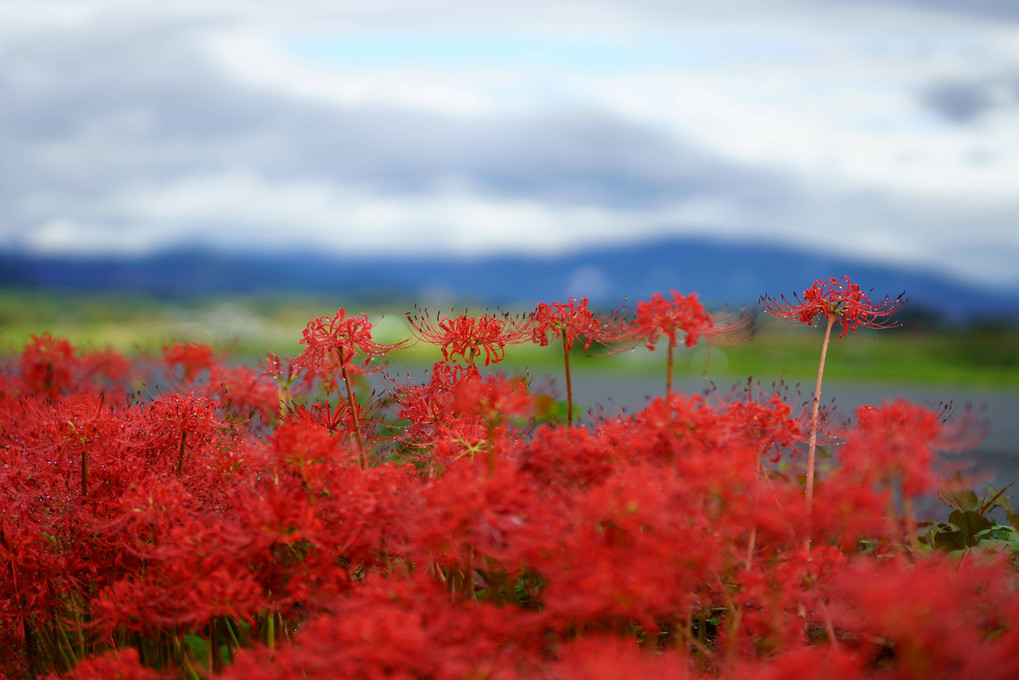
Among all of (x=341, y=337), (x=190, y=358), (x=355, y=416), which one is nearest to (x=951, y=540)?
(x=355, y=416)

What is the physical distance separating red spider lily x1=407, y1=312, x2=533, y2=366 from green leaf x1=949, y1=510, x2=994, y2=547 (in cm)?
218

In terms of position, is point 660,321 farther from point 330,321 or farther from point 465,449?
point 330,321

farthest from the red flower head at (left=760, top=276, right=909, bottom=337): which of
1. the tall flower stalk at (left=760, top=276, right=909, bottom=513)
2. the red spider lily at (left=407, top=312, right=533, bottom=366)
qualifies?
the red spider lily at (left=407, top=312, right=533, bottom=366)

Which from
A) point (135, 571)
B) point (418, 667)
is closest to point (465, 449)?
point (418, 667)

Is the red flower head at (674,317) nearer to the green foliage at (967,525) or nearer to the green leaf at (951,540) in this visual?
the green foliage at (967,525)

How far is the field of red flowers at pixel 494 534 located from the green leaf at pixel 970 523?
2.4 inches

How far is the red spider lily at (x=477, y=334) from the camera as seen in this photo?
10.4 feet

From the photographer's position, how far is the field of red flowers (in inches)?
82.9

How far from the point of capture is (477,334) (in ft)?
10.4

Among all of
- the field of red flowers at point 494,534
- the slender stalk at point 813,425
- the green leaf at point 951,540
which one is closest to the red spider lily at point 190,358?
the field of red flowers at point 494,534

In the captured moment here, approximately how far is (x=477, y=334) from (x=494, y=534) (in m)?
1.11

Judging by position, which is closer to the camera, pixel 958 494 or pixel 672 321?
pixel 672 321

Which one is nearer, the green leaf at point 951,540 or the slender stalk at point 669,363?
the slender stalk at point 669,363

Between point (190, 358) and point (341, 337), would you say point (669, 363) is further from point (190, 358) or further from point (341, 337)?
point (190, 358)
